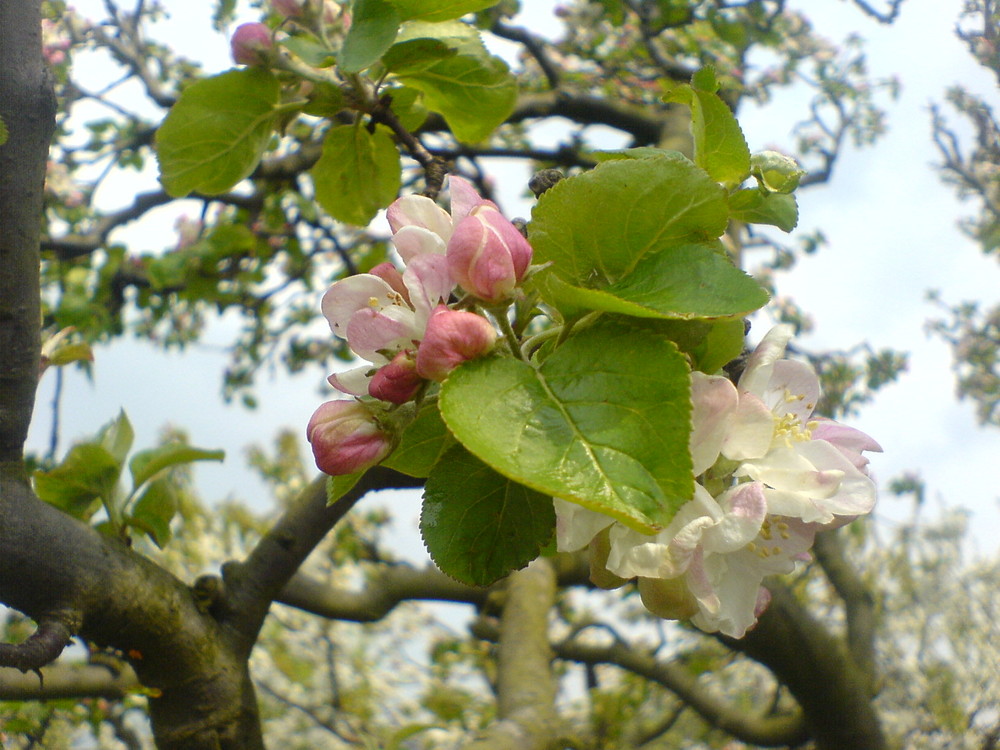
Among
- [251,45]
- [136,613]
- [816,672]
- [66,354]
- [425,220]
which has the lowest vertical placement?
[816,672]

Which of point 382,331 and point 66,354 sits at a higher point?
point 382,331

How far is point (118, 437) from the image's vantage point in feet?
3.78

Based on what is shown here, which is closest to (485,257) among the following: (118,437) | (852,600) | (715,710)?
(118,437)

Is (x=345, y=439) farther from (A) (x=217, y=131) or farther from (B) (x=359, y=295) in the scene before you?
(A) (x=217, y=131)

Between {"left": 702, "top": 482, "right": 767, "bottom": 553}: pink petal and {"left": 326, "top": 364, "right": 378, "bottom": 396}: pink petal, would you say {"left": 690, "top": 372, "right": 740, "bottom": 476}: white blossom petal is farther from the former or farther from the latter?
{"left": 326, "top": 364, "right": 378, "bottom": 396}: pink petal

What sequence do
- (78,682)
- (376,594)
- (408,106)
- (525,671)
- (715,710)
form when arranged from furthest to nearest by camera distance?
(715,710)
(376,594)
(525,671)
(78,682)
(408,106)

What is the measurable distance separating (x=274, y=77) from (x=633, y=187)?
71 centimetres

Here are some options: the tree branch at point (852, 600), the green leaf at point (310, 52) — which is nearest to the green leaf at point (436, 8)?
the green leaf at point (310, 52)

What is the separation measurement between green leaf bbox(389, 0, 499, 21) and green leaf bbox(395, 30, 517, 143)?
3cm

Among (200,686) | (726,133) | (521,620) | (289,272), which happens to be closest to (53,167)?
(289,272)

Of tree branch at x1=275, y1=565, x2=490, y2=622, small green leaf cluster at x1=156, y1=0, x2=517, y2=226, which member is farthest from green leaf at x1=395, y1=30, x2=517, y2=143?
tree branch at x1=275, y1=565, x2=490, y2=622

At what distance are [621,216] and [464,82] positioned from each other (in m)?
0.63

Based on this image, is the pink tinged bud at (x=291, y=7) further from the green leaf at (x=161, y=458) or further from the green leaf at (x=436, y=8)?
the green leaf at (x=161, y=458)

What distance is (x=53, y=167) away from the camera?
341 centimetres
